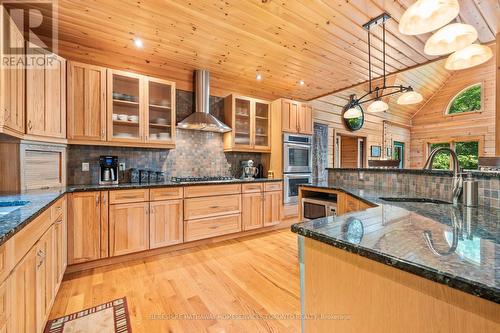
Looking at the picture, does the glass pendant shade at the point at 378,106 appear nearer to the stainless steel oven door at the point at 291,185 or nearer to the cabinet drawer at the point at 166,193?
the stainless steel oven door at the point at 291,185

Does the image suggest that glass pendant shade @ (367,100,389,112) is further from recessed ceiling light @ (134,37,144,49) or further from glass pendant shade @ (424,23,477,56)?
recessed ceiling light @ (134,37,144,49)

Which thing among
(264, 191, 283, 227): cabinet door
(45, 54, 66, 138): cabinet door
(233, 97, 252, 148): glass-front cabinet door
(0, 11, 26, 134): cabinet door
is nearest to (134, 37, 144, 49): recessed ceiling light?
(45, 54, 66, 138): cabinet door

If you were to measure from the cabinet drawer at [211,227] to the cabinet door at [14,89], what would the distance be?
1.97 meters

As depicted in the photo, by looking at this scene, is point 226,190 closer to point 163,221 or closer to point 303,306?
point 163,221

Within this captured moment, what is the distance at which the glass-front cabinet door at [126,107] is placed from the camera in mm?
2922

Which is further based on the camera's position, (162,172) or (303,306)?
(162,172)

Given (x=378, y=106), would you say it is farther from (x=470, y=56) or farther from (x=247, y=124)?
(x=247, y=124)

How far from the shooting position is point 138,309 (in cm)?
184

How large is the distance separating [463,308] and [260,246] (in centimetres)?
288

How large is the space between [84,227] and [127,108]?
1.58m

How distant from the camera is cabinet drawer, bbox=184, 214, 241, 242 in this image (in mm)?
3091

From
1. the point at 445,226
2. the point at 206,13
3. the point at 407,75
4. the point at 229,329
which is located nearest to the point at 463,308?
the point at 445,226

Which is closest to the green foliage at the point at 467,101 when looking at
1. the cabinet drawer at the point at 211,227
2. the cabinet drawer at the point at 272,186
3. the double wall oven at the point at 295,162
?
the double wall oven at the point at 295,162

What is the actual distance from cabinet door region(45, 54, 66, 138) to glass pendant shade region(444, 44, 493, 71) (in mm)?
3875
